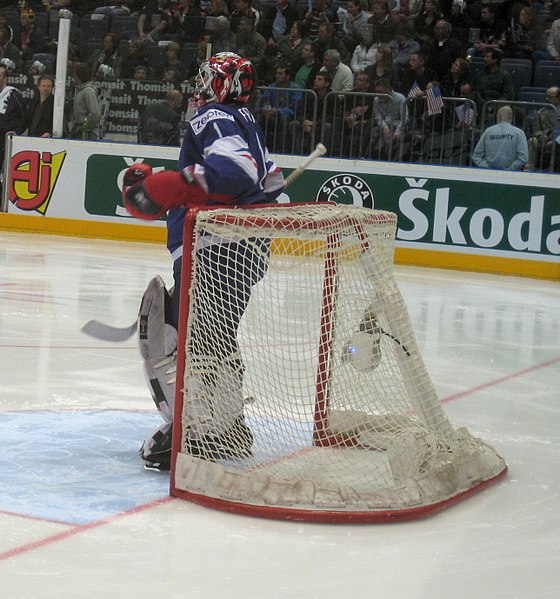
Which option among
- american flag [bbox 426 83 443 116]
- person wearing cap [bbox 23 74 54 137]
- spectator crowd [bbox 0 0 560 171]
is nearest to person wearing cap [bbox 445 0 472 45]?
spectator crowd [bbox 0 0 560 171]

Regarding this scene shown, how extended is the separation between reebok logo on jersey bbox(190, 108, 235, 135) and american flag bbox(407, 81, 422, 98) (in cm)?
805

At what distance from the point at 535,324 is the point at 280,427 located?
4.36 meters

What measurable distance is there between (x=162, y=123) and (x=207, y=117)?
28.9ft

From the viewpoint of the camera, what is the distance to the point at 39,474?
3523mm

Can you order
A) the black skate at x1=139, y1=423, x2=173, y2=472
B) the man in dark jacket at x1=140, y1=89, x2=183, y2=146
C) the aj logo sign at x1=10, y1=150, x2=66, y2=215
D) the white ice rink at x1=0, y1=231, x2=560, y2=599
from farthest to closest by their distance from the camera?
1. the aj logo sign at x1=10, y1=150, x2=66, y2=215
2. the man in dark jacket at x1=140, y1=89, x2=183, y2=146
3. the black skate at x1=139, y1=423, x2=173, y2=472
4. the white ice rink at x1=0, y1=231, x2=560, y2=599

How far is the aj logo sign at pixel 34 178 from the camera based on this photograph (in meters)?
12.8

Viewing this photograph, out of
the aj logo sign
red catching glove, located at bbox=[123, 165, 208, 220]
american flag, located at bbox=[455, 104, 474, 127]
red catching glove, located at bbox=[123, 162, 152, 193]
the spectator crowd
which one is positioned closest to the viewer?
red catching glove, located at bbox=[123, 165, 208, 220]

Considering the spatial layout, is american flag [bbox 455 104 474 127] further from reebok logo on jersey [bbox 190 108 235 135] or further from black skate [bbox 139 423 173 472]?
black skate [bbox 139 423 173 472]

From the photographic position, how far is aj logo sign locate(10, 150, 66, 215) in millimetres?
12766

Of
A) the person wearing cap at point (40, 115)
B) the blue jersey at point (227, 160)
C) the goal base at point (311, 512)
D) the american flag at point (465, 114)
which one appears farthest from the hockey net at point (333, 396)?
the person wearing cap at point (40, 115)

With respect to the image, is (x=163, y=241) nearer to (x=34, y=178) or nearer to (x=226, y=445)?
(x=34, y=178)

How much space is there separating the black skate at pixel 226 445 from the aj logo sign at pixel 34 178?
374 inches

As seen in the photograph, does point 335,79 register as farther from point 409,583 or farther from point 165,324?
point 409,583

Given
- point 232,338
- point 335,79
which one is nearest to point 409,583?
point 232,338
